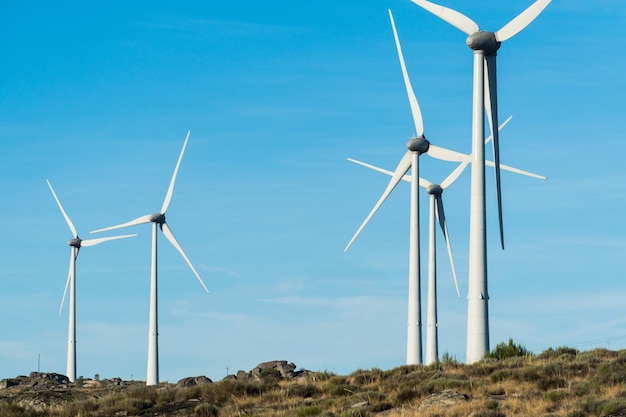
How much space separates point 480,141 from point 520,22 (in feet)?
26.8

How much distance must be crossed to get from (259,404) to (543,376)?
1207 cm

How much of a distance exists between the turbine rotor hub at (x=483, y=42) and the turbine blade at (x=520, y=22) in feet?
1.29

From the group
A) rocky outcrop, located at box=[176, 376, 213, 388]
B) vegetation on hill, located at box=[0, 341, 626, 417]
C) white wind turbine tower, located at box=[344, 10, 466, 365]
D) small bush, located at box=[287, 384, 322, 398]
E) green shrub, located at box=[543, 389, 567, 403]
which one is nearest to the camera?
vegetation on hill, located at box=[0, 341, 626, 417]

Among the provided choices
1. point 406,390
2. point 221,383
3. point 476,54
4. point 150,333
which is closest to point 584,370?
point 406,390

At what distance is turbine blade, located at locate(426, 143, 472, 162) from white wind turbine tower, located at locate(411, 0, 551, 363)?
70.1 ft

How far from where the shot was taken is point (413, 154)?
85750 millimetres

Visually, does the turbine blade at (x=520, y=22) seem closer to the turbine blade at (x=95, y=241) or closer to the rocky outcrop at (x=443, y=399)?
the rocky outcrop at (x=443, y=399)

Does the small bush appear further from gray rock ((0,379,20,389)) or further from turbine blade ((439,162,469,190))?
gray rock ((0,379,20,389))

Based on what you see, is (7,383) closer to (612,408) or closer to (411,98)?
(411,98)

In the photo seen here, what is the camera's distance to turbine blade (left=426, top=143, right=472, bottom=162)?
87.3 m

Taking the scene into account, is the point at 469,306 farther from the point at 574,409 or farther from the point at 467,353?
the point at 574,409

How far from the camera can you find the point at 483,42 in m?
62.2

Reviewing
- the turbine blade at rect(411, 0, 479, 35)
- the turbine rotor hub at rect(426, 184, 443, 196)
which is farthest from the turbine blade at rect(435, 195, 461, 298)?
the turbine blade at rect(411, 0, 479, 35)

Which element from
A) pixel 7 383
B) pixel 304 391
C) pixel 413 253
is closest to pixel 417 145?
pixel 413 253
